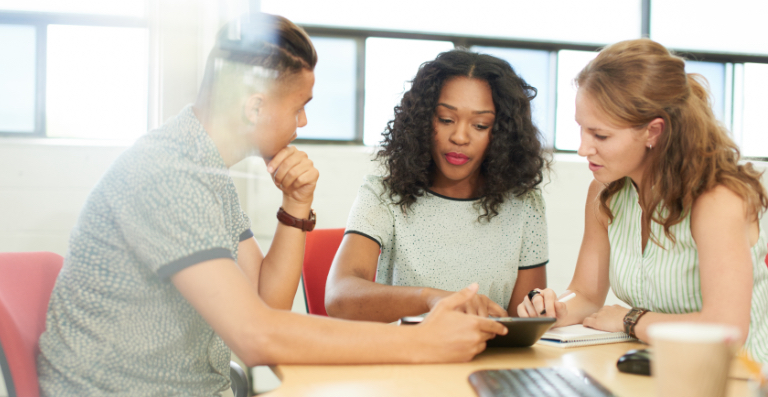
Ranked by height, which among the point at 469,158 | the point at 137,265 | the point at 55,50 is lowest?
the point at 137,265

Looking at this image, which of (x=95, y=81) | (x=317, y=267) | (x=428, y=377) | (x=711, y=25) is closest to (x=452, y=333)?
(x=428, y=377)

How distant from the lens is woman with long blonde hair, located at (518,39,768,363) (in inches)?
41.5

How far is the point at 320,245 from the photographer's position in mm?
1688

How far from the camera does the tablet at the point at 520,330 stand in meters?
0.87

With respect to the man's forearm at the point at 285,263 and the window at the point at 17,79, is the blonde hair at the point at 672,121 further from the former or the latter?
the window at the point at 17,79

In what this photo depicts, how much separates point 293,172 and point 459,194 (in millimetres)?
555

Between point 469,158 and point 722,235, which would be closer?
point 722,235

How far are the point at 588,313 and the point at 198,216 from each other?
899mm

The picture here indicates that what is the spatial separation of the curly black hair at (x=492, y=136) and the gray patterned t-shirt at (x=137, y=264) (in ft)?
2.25

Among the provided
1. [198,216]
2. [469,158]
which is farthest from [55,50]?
[469,158]

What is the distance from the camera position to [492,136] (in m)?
1.52

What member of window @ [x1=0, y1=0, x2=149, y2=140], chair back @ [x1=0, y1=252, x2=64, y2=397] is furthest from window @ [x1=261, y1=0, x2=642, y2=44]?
chair back @ [x1=0, y1=252, x2=64, y2=397]

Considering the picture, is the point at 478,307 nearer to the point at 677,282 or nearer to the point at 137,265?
the point at 677,282

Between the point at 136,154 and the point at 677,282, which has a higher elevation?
the point at 136,154
